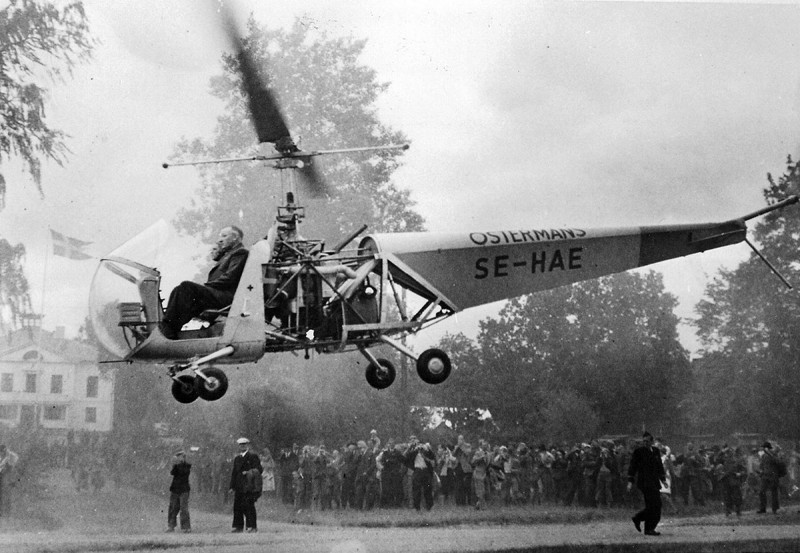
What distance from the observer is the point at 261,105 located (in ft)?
28.8

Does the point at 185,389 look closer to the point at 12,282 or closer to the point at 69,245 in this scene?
the point at 69,245

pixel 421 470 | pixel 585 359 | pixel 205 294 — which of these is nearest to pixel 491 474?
pixel 421 470

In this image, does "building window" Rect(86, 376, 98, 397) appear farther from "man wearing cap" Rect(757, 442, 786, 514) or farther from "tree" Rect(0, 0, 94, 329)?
"man wearing cap" Rect(757, 442, 786, 514)

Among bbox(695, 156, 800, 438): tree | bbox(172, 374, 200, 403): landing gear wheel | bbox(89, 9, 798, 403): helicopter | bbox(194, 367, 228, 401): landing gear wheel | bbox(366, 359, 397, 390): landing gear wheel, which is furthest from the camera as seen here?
bbox(695, 156, 800, 438): tree

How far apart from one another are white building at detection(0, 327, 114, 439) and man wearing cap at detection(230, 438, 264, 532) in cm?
313

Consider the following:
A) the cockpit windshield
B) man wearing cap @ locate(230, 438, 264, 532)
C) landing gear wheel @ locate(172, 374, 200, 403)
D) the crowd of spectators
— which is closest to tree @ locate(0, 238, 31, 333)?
the crowd of spectators

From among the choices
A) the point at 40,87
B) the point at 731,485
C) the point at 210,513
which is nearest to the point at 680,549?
the point at 731,485

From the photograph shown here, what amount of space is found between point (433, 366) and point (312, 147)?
656 cm

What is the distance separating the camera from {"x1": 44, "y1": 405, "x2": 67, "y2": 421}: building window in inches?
565

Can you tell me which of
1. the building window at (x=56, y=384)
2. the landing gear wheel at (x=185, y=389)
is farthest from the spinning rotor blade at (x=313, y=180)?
the building window at (x=56, y=384)

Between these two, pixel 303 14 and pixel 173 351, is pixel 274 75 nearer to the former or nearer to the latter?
pixel 303 14

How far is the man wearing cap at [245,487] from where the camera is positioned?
44.1ft

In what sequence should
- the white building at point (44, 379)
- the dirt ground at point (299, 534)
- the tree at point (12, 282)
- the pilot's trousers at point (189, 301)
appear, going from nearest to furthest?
the pilot's trousers at point (189, 301) → the dirt ground at point (299, 534) → the white building at point (44, 379) → the tree at point (12, 282)

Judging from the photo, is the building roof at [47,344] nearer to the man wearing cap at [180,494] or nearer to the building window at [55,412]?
the building window at [55,412]
